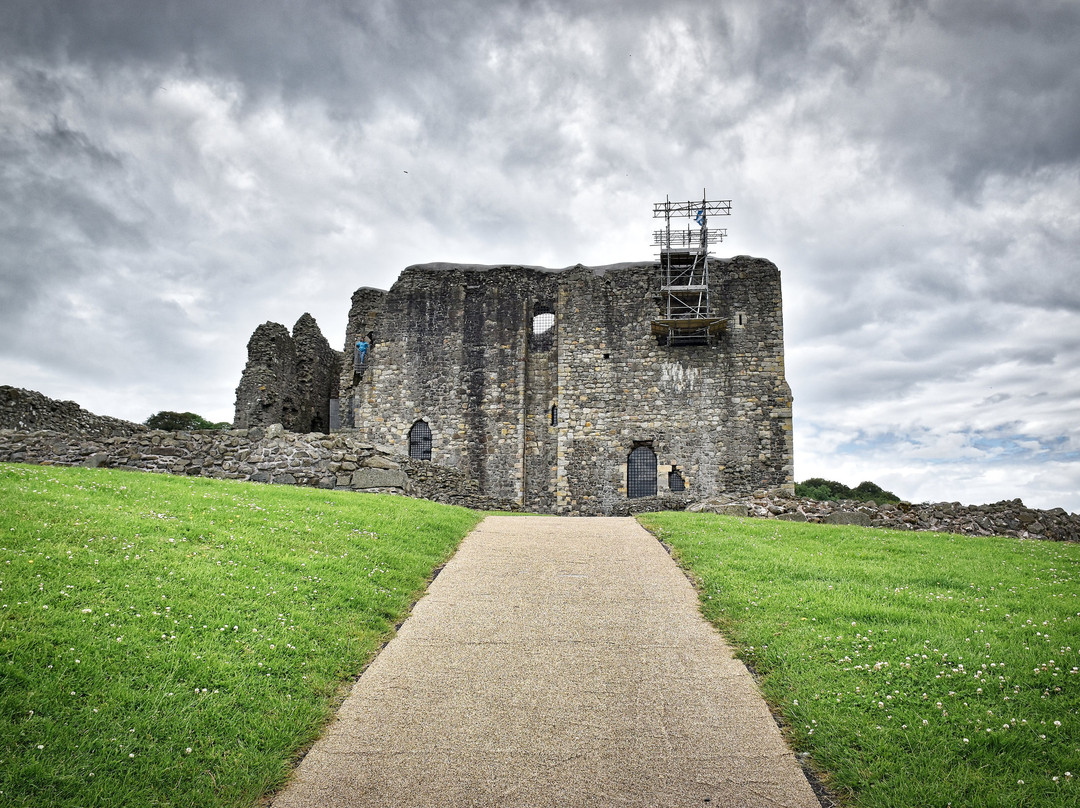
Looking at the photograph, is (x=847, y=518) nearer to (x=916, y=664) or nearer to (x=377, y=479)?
(x=916, y=664)

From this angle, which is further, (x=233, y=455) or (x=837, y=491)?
(x=837, y=491)

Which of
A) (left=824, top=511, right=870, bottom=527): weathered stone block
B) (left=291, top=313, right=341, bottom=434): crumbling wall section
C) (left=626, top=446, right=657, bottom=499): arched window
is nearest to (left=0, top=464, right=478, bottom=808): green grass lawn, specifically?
(left=824, top=511, right=870, bottom=527): weathered stone block

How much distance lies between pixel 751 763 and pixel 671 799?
91 cm

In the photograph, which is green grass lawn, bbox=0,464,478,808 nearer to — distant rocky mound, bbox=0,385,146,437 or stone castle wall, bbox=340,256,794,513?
distant rocky mound, bbox=0,385,146,437

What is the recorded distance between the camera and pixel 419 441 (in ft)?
95.7

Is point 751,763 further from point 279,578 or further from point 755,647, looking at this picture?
point 279,578

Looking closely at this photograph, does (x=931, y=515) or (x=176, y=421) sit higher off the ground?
(x=176, y=421)

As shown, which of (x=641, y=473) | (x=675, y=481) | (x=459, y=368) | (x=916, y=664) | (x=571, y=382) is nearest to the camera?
(x=916, y=664)

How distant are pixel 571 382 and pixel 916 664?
860 inches

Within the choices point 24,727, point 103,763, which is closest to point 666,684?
point 103,763

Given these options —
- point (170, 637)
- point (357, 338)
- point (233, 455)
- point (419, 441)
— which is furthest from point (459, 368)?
point (170, 637)

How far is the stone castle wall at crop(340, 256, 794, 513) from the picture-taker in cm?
2639

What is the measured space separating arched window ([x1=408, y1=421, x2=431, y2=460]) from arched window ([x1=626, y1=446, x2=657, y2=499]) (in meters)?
9.27

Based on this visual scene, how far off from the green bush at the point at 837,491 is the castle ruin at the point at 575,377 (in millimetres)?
15572
